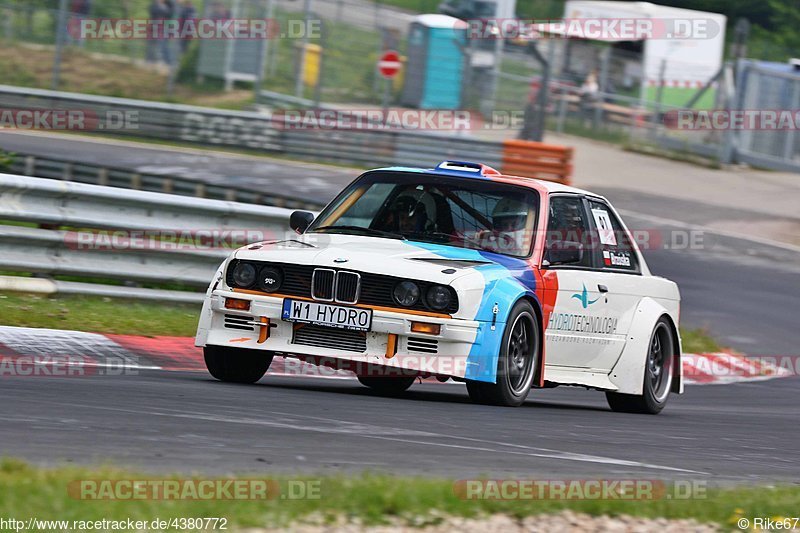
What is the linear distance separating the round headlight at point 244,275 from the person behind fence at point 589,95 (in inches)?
1117

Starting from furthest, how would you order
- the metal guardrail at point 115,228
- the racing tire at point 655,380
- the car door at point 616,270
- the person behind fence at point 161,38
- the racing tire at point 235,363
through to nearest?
the person behind fence at point 161,38
the metal guardrail at point 115,228
the racing tire at point 655,380
the car door at point 616,270
the racing tire at point 235,363

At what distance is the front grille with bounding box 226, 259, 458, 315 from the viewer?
8.25m

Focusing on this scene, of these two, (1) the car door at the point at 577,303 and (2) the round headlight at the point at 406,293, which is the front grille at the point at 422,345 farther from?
(1) the car door at the point at 577,303

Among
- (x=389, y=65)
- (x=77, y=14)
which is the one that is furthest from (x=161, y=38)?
(x=389, y=65)

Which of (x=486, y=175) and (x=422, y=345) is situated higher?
(x=486, y=175)

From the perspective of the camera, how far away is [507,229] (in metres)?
9.23

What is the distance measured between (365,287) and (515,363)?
3.56ft

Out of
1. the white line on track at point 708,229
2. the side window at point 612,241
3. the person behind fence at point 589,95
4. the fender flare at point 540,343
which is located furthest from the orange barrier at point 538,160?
the fender flare at point 540,343

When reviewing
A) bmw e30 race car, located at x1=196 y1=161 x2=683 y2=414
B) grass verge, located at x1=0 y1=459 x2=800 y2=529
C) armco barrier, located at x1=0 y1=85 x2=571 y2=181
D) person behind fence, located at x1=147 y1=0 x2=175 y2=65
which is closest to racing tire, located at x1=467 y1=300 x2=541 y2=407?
bmw e30 race car, located at x1=196 y1=161 x2=683 y2=414

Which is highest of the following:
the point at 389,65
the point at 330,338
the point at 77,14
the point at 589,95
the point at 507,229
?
the point at 77,14

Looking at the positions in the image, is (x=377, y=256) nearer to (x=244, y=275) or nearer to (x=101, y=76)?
(x=244, y=275)

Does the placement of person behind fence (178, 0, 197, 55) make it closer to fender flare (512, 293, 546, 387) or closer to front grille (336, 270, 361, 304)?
fender flare (512, 293, 546, 387)

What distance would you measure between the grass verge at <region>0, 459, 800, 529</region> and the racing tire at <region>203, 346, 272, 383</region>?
11.5 ft

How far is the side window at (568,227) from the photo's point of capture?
30.9 ft
